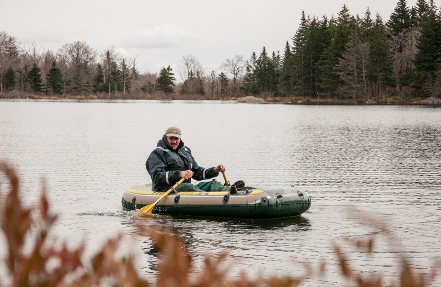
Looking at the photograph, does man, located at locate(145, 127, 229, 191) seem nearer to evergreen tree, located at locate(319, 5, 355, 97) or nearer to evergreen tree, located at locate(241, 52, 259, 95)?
evergreen tree, located at locate(319, 5, 355, 97)

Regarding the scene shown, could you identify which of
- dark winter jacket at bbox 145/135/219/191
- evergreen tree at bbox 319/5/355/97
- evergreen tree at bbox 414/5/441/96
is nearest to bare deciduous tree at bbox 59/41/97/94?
evergreen tree at bbox 319/5/355/97

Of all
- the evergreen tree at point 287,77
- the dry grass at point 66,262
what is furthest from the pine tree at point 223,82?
the dry grass at point 66,262

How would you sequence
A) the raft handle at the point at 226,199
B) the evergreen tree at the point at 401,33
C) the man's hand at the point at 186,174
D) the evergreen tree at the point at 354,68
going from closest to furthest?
1. the raft handle at the point at 226,199
2. the man's hand at the point at 186,174
3. the evergreen tree at the point at 354,68
4. the evergreen tree at the point at 401,33

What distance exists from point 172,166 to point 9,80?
85679mm

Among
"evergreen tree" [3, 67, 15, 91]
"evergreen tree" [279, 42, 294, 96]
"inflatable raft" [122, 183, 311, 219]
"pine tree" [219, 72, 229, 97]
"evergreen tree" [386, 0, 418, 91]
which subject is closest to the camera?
"inflatable raft" [122, 183, 311, 219]

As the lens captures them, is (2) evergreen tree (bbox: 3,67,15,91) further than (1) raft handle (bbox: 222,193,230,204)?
Yes

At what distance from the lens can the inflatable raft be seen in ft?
38.6

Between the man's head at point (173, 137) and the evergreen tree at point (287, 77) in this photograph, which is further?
the evergreen tree at point (287, 77)

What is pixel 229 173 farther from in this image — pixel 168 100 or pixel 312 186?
pixel 168 100

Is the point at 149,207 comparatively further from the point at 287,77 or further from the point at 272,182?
the point at 287,77

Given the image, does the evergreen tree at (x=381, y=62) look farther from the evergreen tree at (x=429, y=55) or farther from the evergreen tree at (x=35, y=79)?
the evergreen tree at (x=35, y=79)

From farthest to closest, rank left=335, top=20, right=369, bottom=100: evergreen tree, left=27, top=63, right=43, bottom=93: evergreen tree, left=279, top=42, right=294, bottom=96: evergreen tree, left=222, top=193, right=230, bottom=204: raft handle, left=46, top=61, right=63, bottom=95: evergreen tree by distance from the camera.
→ left=46, top=61, right=63, bottom=95: evergreen tree
left=27, top=63, right=43, bottom=93: evergreen tree
left=279, top=42, right=294, bottom=96: evergreen tree
left=335, top=20, right=369, bottom=100: evergreen tree
left=222, top=193, right=230, bottom=204: raft handle

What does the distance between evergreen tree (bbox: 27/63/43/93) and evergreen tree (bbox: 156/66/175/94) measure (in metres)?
18.0

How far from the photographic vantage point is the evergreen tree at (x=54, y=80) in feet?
301
